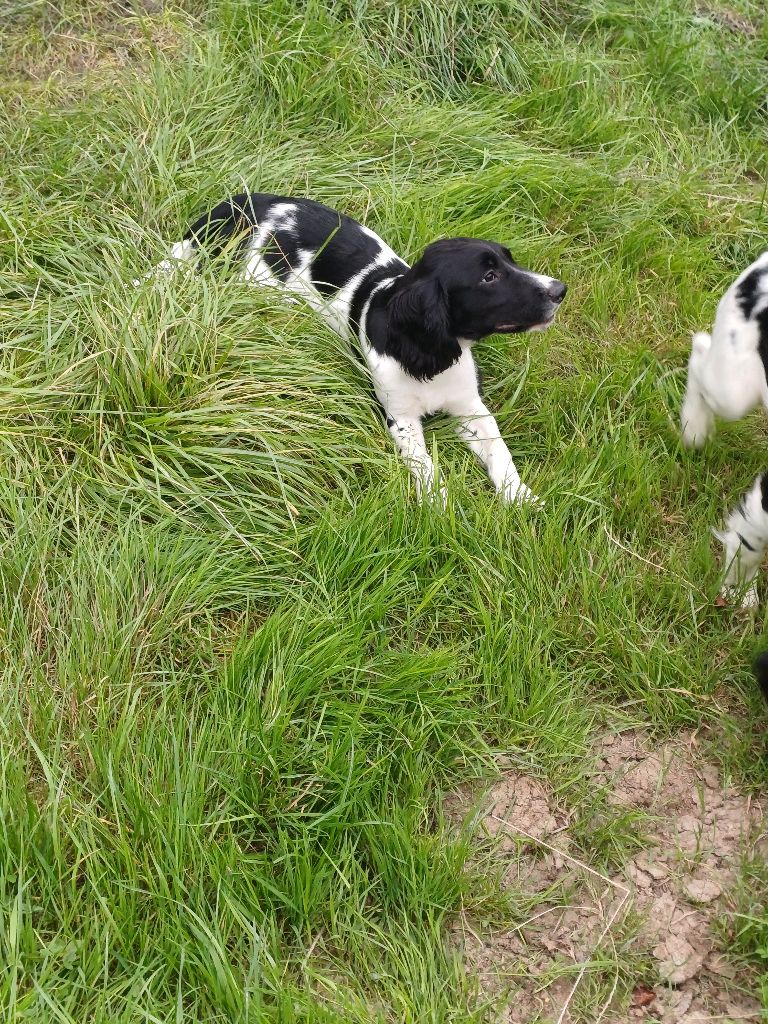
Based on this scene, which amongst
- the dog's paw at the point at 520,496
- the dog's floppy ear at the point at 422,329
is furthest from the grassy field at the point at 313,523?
the dog's floppy ear at the point at 422,329

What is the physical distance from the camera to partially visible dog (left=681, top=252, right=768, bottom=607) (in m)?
2.91

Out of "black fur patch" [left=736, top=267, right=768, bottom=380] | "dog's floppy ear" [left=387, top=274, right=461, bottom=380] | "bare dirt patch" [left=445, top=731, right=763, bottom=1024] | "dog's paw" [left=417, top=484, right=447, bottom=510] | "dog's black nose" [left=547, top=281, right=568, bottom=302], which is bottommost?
"bare dirt patch" [left=445, top=731, right=763, bottom=1024]

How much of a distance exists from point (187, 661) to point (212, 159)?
96.3 inches

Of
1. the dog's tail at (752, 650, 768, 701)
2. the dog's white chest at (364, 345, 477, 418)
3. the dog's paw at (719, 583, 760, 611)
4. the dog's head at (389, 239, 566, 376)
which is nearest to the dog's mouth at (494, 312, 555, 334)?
the dog's head at (389, 239, 566, 376)

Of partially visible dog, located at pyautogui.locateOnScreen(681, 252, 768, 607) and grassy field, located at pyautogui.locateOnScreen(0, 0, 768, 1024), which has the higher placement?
partially visible dog, located at pyautogui.locateOnScreen(681, 252, 768, 607)

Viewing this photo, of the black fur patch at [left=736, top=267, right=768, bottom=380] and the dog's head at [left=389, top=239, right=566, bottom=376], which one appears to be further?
the dog's head at [left=389, top=239, right=566, bottom=376]

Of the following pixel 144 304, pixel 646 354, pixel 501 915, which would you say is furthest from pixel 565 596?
pixel 144 304

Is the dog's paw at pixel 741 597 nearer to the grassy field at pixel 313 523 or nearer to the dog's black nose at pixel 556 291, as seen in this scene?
the grassy field at pixel 313 523

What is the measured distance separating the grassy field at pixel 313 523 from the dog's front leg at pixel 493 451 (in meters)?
0.08

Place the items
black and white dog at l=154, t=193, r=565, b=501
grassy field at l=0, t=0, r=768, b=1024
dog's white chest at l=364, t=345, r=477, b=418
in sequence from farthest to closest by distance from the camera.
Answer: dog's white chest at l=364, t=345, r=477, b=418
black and white dog at l=154, t=193, r=565, b=501
grassy field at l=0, t=0, r=768, b=1024

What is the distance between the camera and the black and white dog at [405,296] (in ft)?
10.6

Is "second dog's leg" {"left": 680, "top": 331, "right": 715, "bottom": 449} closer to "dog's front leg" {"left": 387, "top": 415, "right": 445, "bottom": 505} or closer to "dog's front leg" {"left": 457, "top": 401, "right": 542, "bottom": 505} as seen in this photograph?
"dog's front leg" {"left": 457, "top": 401, "right": 542, "bottom": 505}

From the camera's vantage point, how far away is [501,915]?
2352mm

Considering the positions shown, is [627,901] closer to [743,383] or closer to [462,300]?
[743,383]
